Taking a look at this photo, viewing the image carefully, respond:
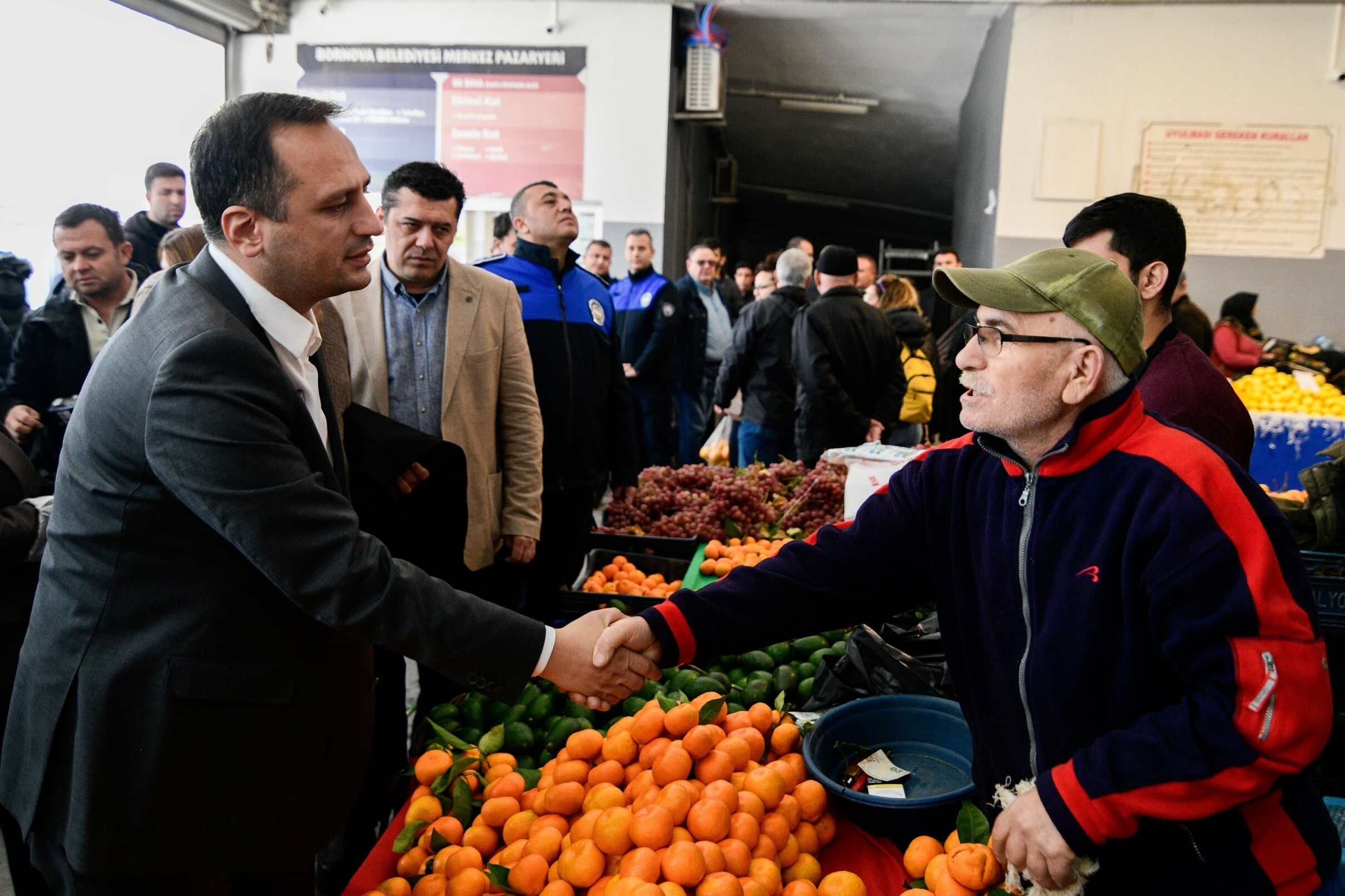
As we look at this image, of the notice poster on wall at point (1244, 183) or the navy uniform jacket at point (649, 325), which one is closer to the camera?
the navy uniform jacket at point (649, 325)

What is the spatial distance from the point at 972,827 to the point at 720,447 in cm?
495

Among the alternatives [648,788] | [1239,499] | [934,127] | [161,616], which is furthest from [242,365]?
[934,127]

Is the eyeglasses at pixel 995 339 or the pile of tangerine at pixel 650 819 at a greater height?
the eyeglasses at pixel 995 339

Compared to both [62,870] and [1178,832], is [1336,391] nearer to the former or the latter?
[1178,832]

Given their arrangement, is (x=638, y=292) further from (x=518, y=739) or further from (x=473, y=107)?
(x=518, y=739)

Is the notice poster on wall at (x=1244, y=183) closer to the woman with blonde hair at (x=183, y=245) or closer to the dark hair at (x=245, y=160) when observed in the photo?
the woman with blonde hair at (x=183, y=245)

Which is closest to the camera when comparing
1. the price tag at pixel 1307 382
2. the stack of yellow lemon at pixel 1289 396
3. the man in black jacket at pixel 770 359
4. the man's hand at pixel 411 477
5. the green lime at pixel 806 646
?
the man's hand at pixel 411 477

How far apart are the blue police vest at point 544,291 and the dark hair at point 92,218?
4.70 ft

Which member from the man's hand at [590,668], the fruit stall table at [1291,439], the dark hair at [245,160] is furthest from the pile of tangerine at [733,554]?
the fruit stall table at [1291,439]

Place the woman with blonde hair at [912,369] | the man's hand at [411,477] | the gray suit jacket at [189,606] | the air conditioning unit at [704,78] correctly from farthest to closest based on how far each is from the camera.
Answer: the air conditioning unit at [704,78], the woman with blonde hair at [912,369], the man's hand at [411,477], the gray suit jacket at [189,606]

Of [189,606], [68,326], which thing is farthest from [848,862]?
[68,326]

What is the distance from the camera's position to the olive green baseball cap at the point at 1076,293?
134cm

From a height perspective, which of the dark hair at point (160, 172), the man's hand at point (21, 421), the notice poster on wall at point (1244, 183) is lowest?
the man's hand at point (21, 421)

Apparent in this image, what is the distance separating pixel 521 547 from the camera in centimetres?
307
